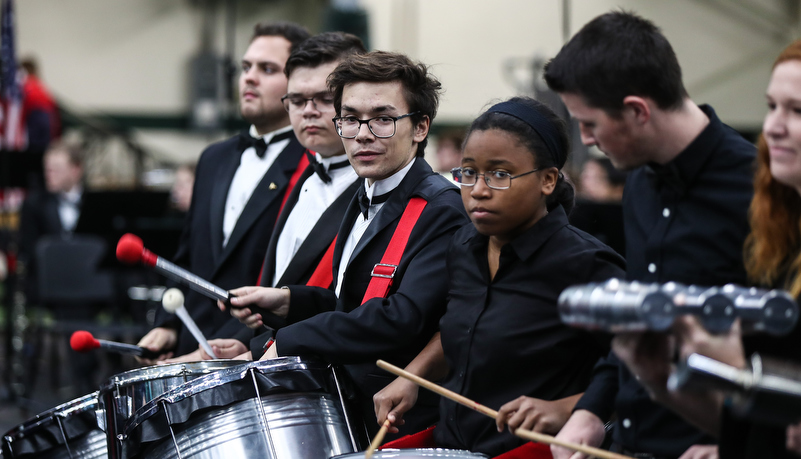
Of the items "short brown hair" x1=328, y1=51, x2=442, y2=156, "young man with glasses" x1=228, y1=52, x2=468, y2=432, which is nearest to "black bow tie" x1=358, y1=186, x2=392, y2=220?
"young man with glasses" x1=228, y1=52, x2=468, y2=432

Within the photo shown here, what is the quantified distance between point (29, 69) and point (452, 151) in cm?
→ 545

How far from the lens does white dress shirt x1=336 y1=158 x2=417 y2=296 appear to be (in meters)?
2.57

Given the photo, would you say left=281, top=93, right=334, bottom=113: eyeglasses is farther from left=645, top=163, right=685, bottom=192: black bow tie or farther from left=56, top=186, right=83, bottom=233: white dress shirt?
left=56, top=186, right=83, bottom=233: white dress shirt

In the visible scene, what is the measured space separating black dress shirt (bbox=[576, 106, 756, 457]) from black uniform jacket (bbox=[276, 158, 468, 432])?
617 millimetres

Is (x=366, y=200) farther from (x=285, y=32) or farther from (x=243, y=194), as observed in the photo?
(x=285, y=32)

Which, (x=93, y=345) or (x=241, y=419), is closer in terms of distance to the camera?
(x=241, y=419)

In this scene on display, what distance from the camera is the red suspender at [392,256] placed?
2385 mm

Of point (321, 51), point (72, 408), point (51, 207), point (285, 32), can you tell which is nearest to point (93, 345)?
point (72, 408)

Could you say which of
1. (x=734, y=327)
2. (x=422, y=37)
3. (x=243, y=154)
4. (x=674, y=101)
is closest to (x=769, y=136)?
(x=674, y=101)

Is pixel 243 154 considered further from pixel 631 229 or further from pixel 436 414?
pixel 631 229

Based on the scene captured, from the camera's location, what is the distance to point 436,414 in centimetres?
243

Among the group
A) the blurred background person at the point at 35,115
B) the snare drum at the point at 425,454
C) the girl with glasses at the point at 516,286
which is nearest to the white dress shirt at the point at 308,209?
the girl with glasses at the point at 516,286

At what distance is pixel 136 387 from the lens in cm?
238

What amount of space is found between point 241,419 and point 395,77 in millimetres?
1050
